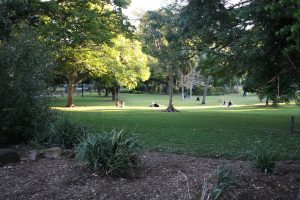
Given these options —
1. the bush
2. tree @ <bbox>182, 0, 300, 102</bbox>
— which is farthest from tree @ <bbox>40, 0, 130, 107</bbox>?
the bush

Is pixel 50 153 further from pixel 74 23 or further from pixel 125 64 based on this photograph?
pixel 125 64

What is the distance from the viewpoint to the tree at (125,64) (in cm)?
2914

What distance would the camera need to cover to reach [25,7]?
1166 centimetres

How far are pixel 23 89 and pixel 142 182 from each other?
426 cm

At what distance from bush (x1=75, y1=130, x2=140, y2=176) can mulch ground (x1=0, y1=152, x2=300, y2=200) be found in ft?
0.44

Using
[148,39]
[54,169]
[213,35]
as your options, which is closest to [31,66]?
[54,169]

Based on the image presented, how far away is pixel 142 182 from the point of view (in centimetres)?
528

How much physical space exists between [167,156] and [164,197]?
2649 mm

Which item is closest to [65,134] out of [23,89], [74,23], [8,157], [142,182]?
[8,157]

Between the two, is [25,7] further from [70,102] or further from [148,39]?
[70,102]

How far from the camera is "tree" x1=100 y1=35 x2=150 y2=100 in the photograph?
95.6 ft

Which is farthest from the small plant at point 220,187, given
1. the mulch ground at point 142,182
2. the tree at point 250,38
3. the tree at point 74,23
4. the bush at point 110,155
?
the tree at point 74,23

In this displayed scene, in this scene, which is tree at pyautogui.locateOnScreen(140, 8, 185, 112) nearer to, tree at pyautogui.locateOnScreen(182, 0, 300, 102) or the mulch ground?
tree at pyautogui.locateOnScreen(182, 0, 300, 102)

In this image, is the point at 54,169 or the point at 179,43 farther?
the point at 179,43
